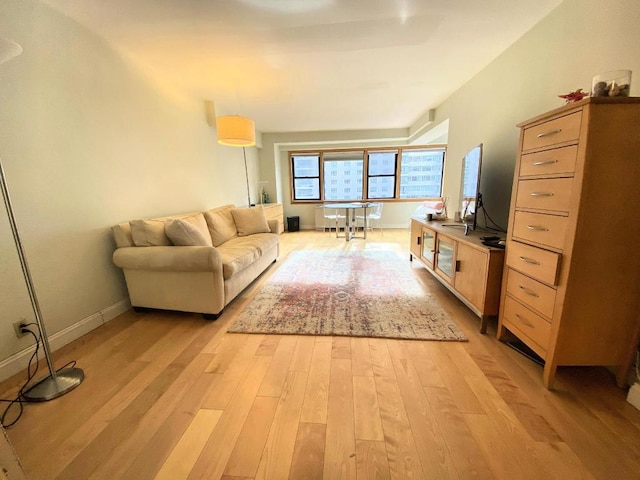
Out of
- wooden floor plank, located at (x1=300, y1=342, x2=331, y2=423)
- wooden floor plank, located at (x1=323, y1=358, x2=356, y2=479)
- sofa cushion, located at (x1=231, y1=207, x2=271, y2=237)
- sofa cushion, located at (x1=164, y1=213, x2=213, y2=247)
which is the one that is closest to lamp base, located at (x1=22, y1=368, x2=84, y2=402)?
sofa cushion, located at (x1=164, y1=213, x2=213, y2=247)

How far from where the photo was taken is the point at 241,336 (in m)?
1.91

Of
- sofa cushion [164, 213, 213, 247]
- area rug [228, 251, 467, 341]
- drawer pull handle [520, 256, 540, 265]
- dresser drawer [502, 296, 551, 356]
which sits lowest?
area rug [228, 251, 467, 341]

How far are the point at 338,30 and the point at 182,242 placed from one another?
226cm

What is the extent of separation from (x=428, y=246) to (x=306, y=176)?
4.48 metres

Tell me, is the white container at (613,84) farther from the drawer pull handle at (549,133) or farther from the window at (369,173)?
the window at (369,173)

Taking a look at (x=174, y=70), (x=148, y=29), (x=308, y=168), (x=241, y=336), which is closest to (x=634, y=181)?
(x=241, y=336)

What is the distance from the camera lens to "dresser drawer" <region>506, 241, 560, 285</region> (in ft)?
4.26

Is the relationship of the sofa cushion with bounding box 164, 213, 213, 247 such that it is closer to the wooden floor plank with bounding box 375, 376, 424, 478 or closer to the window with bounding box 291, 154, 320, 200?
the wooden floor plank with bounding box 375, 376, 424, 478

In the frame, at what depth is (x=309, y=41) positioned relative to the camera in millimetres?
2213

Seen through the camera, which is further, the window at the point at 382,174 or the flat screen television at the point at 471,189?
the window at the point at 382,174

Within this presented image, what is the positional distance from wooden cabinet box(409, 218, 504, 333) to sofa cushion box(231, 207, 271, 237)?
Result: 227 cm

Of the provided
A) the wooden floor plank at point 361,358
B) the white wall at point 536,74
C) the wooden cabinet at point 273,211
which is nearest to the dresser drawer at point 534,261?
the white wall at point 536,74

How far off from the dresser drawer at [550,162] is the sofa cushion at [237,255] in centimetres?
227

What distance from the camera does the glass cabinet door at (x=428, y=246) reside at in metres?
2.77
